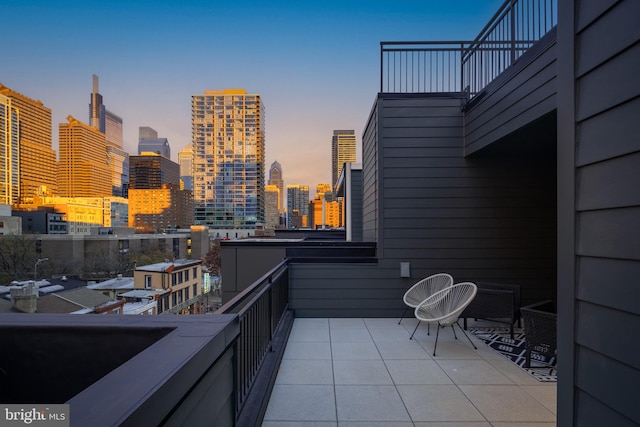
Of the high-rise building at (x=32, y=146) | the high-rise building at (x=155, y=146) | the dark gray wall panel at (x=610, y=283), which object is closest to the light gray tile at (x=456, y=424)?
the dark gray wall panel at (x=610, y=283)

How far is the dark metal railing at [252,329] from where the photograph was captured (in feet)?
5.33

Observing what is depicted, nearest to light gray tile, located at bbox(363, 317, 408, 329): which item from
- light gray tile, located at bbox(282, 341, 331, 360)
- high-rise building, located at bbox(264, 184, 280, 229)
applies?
light gray tile, located at bbox(282, 341, 331, 360)

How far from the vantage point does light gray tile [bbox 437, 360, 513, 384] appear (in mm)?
2508

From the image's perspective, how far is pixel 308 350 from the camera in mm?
3104

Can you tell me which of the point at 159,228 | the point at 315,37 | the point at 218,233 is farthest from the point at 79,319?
the point at 159,228

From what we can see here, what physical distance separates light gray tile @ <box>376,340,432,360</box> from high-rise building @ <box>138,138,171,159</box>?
592 feet

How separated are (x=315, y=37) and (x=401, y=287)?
33.5 feet

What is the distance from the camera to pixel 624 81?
101 centimetres

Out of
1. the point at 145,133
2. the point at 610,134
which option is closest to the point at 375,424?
the point at 610,134

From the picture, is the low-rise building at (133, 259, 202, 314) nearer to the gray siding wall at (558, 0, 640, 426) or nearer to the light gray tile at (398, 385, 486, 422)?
the light gray tile at (398, 385, 486, 422)

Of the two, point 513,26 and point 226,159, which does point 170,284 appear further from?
point 226,159

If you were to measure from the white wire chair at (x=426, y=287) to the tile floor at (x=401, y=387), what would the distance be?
21.4 inches

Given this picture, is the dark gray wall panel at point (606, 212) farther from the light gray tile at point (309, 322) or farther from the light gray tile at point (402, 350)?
the light gray tile at point (309, 322)

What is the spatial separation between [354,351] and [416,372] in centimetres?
68
